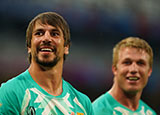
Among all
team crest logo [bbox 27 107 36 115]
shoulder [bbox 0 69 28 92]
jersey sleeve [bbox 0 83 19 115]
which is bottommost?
team crest logo [bbox 27 107 36 115]

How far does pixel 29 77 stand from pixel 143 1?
8.46 meters

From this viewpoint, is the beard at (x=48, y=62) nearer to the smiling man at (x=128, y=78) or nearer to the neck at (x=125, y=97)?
the smiling man at (x=128, y=78)

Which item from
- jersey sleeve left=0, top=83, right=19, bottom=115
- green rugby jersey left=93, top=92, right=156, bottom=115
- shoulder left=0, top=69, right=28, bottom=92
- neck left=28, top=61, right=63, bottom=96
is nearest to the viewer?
jersey sleeve left=0, top=83, right=19, bottom=115

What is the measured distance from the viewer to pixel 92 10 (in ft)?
31.8

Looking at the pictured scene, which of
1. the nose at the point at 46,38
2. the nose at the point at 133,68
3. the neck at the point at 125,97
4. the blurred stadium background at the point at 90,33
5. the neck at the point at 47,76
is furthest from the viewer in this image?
the blurred stadium background at the point at 90,33

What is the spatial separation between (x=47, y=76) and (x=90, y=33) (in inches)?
252

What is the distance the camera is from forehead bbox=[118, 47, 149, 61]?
4.33 meters

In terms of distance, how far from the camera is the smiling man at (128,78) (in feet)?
14.1

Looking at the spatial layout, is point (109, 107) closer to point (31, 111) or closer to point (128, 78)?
point (128, 78)

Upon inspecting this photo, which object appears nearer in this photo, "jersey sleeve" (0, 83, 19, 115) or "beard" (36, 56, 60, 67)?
"jersey sleeve" (0, 83, 19, 115)

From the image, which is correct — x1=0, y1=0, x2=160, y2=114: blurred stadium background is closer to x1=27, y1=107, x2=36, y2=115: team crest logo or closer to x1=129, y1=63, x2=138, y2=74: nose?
x1=129, y1=63, x2=138, y2=74: nose

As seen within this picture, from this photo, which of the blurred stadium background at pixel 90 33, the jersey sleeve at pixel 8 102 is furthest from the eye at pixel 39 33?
the blurred stadium background at pixel 90 33

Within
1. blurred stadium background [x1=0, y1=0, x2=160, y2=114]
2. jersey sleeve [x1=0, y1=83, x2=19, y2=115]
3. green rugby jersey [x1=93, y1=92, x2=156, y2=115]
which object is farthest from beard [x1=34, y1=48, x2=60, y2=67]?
blurred stadium background [x1=0, y1=0, x2=160, y2=114]

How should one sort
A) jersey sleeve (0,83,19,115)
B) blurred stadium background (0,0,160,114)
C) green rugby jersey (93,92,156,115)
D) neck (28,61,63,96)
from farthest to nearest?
blurred stadium background (0,0,160,114) < green rugby jersey (93,92,156,115) < neck (28,61,63,96) < jersey sleeve (0,83,19,115)
